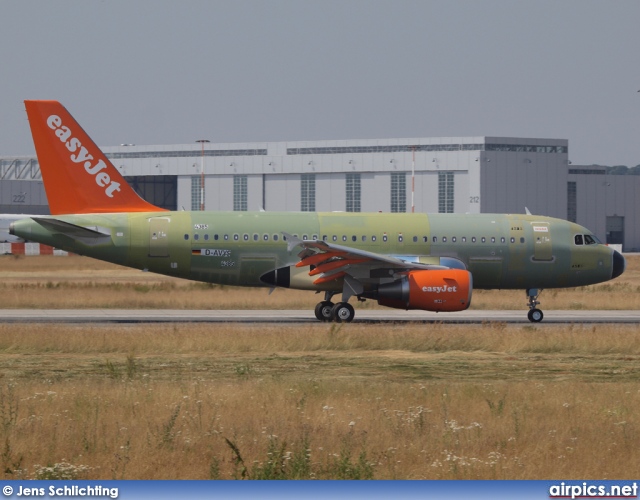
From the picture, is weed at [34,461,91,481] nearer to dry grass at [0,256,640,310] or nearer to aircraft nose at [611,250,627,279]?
aircraft nose at [611,250,627,279]

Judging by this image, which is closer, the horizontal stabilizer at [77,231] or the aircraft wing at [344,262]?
the aircraft wing at [344,262]

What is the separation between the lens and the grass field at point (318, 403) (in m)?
11.8

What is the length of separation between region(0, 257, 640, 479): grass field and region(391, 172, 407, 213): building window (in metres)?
73.8

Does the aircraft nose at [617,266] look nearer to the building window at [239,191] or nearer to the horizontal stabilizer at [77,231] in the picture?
the horizontal stabilizer at [77,231]

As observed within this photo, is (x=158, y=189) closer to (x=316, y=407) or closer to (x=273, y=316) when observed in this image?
(x=273, y=316)

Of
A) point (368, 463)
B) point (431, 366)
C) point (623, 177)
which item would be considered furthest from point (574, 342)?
point (623, 177)

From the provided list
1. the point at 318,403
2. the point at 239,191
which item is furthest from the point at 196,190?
the point at 318,403

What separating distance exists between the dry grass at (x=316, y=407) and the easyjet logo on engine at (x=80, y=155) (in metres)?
9.79

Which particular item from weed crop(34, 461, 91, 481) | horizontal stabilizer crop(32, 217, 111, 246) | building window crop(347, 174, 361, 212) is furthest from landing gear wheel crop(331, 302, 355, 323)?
building window crop(347, 174, 361, 212)

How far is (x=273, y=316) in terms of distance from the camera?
35.3 meters

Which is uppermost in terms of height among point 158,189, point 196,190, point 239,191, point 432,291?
point 158,189

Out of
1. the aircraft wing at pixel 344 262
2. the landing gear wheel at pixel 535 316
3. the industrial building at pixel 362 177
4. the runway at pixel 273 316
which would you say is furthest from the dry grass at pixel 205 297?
the industrial building at pixel 362 177

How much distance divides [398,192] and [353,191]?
15.7 ft

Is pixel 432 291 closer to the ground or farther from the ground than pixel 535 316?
farther from the ground
